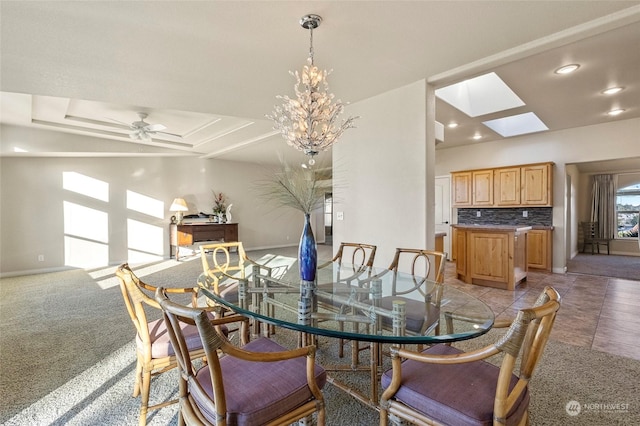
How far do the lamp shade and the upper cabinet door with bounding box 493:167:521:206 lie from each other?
22.8 ft

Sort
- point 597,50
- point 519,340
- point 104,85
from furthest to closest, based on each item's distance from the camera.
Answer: point 104,85
point 597,50
point 519,340

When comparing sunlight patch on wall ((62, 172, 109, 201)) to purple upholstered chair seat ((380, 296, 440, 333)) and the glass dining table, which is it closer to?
the glass dining table

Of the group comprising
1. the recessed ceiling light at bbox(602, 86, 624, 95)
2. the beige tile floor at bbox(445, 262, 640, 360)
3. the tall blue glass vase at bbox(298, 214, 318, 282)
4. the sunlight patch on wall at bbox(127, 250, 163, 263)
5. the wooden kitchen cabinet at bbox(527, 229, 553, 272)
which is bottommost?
the beige tile floor at bbox(445, 262, 640, 360)

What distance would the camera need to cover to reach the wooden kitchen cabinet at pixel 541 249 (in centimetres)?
560

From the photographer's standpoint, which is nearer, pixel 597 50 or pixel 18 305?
pixel 597 50

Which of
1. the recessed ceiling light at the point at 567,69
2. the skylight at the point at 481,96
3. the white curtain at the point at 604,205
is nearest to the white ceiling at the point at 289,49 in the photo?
the recessed ceiling light at the point at 567,69

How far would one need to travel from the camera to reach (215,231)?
7539 millimetres

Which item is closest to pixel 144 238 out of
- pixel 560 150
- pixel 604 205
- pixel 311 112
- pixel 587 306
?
pixel 311 112

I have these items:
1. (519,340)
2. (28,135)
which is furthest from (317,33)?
(28,135)

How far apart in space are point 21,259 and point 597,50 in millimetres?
9029

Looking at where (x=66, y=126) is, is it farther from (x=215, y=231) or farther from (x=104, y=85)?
(x=215, y=231)

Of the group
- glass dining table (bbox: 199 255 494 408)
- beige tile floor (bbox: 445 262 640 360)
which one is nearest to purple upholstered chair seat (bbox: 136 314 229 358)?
glass dining table (bbox: 199 255 494 408)

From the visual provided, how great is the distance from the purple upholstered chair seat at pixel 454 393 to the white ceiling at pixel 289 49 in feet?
7.23

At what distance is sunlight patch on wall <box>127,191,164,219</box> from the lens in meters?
6.88
